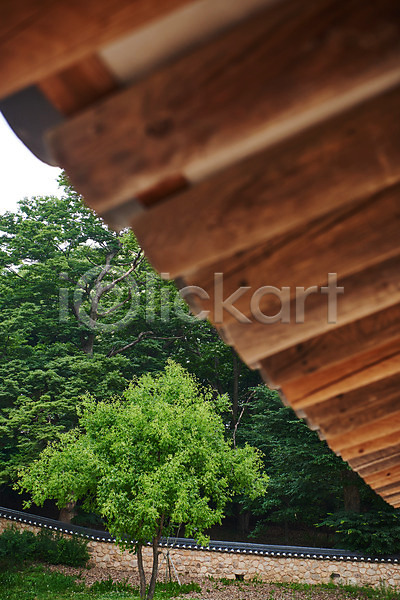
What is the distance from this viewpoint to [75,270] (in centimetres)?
2016

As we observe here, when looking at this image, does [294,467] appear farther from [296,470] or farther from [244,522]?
[244,522]

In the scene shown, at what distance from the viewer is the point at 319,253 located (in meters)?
0.77

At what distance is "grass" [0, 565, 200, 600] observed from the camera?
12.1 m

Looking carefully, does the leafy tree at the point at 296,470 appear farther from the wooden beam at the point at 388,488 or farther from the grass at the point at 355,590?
the wooden beam at the point at 388,488

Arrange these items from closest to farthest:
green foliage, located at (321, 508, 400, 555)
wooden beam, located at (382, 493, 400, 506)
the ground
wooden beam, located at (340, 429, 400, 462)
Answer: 1. wooden beam, located at (340, 429, 400, 462)
2. wooden beam, located at (382, 493, 400, 506)
3. the ground
4. green foliage, located at (321, 508, 400, 555)

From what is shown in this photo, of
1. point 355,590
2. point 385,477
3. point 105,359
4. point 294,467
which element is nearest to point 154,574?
point 355,590

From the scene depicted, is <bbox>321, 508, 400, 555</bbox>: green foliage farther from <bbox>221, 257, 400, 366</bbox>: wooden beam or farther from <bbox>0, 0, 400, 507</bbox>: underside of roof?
<bbox>0, 0, 400, 507</bbox>: underside of roof

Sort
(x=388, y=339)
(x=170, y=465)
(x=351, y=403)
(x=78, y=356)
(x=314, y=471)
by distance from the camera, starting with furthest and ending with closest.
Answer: (x=78, y=356), (x=314, y=471), (x=170, y=465), (x=351, y=403), (x=388, y=339)

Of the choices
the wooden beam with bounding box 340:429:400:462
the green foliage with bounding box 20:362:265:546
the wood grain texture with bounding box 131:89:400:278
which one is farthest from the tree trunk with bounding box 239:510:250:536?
the wood grain texture with bounding box 131:89:400:278

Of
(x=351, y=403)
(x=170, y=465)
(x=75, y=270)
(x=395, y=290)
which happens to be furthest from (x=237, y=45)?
(x=75, y=270)

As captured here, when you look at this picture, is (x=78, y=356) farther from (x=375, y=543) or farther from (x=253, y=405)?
(x=375, y=543)

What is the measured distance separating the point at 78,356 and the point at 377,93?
771 inches

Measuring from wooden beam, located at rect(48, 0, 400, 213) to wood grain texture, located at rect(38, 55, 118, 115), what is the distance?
0.03 m

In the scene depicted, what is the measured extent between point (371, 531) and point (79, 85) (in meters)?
17.6
